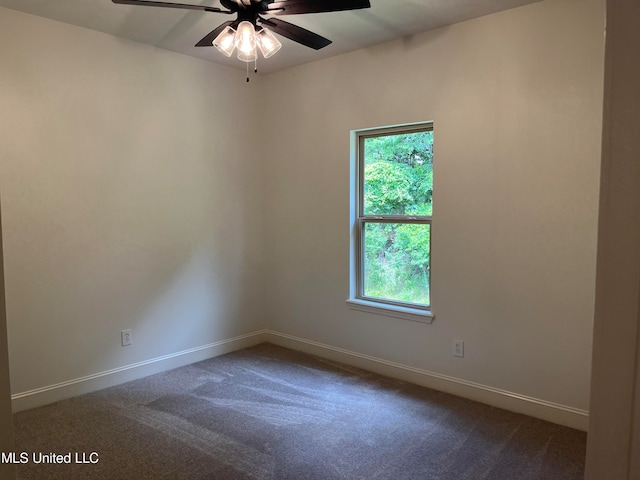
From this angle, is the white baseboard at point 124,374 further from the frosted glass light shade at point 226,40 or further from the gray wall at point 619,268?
the gray wall at point 619,268

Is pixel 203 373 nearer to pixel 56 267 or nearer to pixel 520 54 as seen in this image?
pixel 56 267

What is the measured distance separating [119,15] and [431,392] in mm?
3503

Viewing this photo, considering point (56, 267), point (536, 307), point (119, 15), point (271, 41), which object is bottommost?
point (536, 307)

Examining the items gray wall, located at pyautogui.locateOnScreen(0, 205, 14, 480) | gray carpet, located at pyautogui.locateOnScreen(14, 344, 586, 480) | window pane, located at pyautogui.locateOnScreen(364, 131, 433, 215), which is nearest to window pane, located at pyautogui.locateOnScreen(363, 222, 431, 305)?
window pane, located at pyautogui.locateOnScreen(364, 131, 433, 215)

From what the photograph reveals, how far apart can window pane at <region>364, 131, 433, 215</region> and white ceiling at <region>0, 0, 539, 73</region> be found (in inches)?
31.5

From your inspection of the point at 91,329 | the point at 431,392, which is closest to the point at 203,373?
the point at 91,329

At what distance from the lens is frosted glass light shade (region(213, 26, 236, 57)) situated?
243 centimetres

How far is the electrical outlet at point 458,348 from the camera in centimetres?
325

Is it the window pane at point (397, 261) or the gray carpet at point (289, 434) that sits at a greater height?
the window pane at point (397, 261)

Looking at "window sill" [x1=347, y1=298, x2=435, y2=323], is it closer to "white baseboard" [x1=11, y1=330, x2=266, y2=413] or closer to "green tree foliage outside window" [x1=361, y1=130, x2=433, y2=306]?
"green tree foliage outside window" [x1=361, y1=130, x2=433, y2=306]

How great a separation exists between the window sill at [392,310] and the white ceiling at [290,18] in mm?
2142

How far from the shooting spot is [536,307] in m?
2.91

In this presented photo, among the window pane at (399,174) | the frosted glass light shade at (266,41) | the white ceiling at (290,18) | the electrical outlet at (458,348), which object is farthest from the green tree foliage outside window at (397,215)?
the frosted glass light shade at (266,41)

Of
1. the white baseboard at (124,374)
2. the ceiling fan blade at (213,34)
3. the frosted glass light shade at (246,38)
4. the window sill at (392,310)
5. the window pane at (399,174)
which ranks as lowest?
the white baseboard at (124,374)
